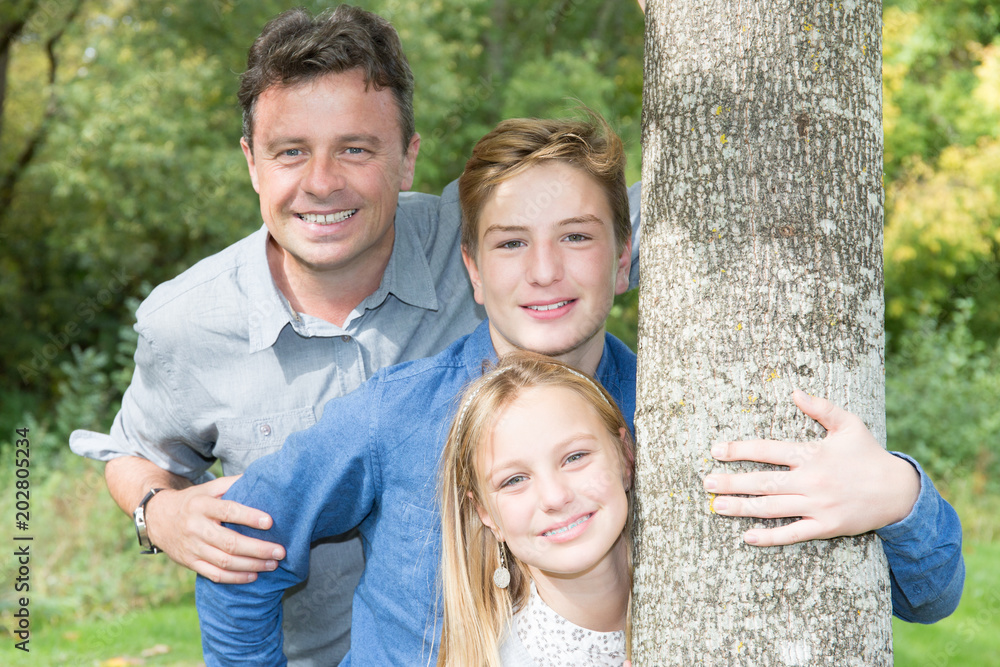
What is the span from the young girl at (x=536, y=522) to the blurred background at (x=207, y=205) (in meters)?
3.42

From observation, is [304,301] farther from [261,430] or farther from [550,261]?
[550,261]

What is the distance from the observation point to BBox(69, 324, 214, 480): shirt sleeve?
290 cm

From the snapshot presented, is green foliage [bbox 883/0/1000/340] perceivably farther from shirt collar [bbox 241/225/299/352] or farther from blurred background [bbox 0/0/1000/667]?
shirt collar [bbox 241/225/299/352]

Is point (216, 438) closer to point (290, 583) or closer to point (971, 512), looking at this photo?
point (290, 583)

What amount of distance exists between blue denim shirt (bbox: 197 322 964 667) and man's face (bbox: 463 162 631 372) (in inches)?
6.3

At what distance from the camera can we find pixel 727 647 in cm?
163

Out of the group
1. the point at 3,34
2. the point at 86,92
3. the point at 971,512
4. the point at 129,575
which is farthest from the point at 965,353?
the point at 3,34

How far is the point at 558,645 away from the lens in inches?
77.8

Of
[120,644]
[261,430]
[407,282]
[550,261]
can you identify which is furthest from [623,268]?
[120,644]

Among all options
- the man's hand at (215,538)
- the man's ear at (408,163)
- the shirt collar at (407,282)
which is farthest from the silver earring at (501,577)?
the man's ear at (408,163)

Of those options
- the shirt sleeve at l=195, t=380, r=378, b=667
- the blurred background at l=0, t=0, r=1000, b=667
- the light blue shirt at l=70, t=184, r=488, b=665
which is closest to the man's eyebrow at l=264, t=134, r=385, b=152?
the light blue shirt at l=70, t=184, r=488, b=665

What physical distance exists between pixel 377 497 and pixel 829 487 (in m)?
1.11

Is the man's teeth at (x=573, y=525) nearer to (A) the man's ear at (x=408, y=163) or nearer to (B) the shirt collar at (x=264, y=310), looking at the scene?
(B) the shirt collar at (x=264, y=310)

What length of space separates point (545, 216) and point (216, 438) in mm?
1493
